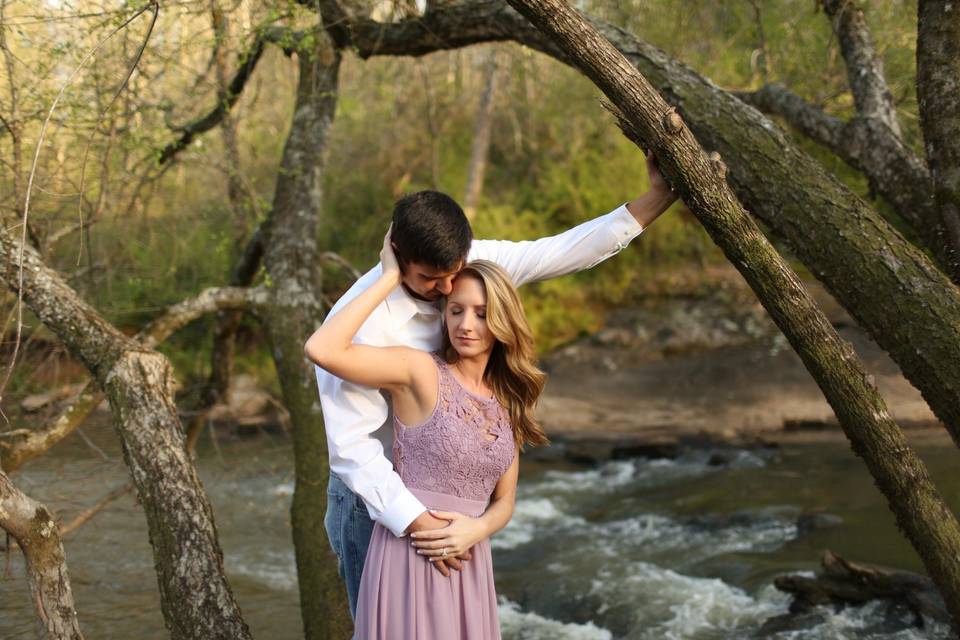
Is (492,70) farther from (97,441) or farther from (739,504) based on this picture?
(97,441)

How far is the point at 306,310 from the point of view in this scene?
5.60 m

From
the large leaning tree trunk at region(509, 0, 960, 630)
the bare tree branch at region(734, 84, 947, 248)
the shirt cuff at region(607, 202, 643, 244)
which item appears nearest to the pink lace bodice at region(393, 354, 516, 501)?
the shirt cuff at region(607, 202, 643, 244)

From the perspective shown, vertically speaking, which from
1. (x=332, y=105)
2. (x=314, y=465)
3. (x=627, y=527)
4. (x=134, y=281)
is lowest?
(x=627, y=527)

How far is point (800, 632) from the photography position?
5988mm

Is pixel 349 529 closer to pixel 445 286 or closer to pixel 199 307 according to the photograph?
pixel 445 286

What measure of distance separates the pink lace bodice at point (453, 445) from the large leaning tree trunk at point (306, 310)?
2.20 m

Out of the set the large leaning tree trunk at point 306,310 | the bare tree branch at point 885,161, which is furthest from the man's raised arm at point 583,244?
the large leaning tree trunk at point 306,310

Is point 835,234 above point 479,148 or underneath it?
underneath

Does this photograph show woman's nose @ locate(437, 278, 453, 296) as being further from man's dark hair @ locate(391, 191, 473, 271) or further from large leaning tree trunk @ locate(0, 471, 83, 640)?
large leaning tree trunk @ locate(0, 471, 83, 640)

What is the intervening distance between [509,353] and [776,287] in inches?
36.3

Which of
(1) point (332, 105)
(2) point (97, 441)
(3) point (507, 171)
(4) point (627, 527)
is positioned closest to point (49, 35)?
(1) point (332, 105)

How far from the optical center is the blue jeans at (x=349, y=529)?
10.0 feet

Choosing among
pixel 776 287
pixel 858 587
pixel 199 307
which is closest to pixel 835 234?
pixel 776 287

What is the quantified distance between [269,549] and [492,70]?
8.23 m
